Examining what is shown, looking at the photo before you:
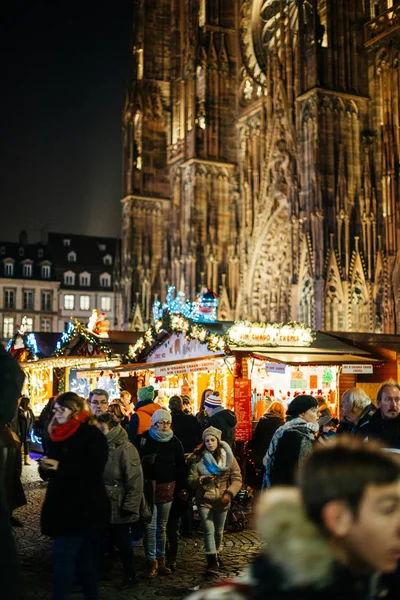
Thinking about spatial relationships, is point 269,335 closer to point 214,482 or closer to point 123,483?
point 214,482

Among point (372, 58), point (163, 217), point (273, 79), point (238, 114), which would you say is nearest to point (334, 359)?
point (372, 58)

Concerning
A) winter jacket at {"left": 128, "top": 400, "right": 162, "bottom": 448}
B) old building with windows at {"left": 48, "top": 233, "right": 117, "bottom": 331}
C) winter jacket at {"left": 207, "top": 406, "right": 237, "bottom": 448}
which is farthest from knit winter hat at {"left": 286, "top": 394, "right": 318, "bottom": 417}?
old building with windows at {"left": 48, "top": 233, "right": 117, "bottom": 331}

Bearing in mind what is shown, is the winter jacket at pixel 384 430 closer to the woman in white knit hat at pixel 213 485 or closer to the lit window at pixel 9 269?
the woman in white knit hat at pixel 213 485

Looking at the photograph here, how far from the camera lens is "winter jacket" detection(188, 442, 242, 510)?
7570 mm

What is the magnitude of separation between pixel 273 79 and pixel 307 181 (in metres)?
6.02

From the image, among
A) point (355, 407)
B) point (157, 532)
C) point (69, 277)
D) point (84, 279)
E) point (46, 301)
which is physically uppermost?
point (69, 277)

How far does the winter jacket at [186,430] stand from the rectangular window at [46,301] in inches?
2097

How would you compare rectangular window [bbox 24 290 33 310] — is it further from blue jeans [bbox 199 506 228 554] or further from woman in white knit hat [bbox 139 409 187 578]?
blue jeans [bbox 199 506 228 554]

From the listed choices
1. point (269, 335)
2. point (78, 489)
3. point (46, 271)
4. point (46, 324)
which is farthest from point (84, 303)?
point (78, 489)

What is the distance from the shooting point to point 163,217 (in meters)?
40.0

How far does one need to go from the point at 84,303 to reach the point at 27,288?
473 centimetres

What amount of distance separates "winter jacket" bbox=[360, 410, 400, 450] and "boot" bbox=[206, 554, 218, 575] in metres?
2.40

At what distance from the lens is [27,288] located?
61969mm

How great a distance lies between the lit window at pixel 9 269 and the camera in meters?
62.2
